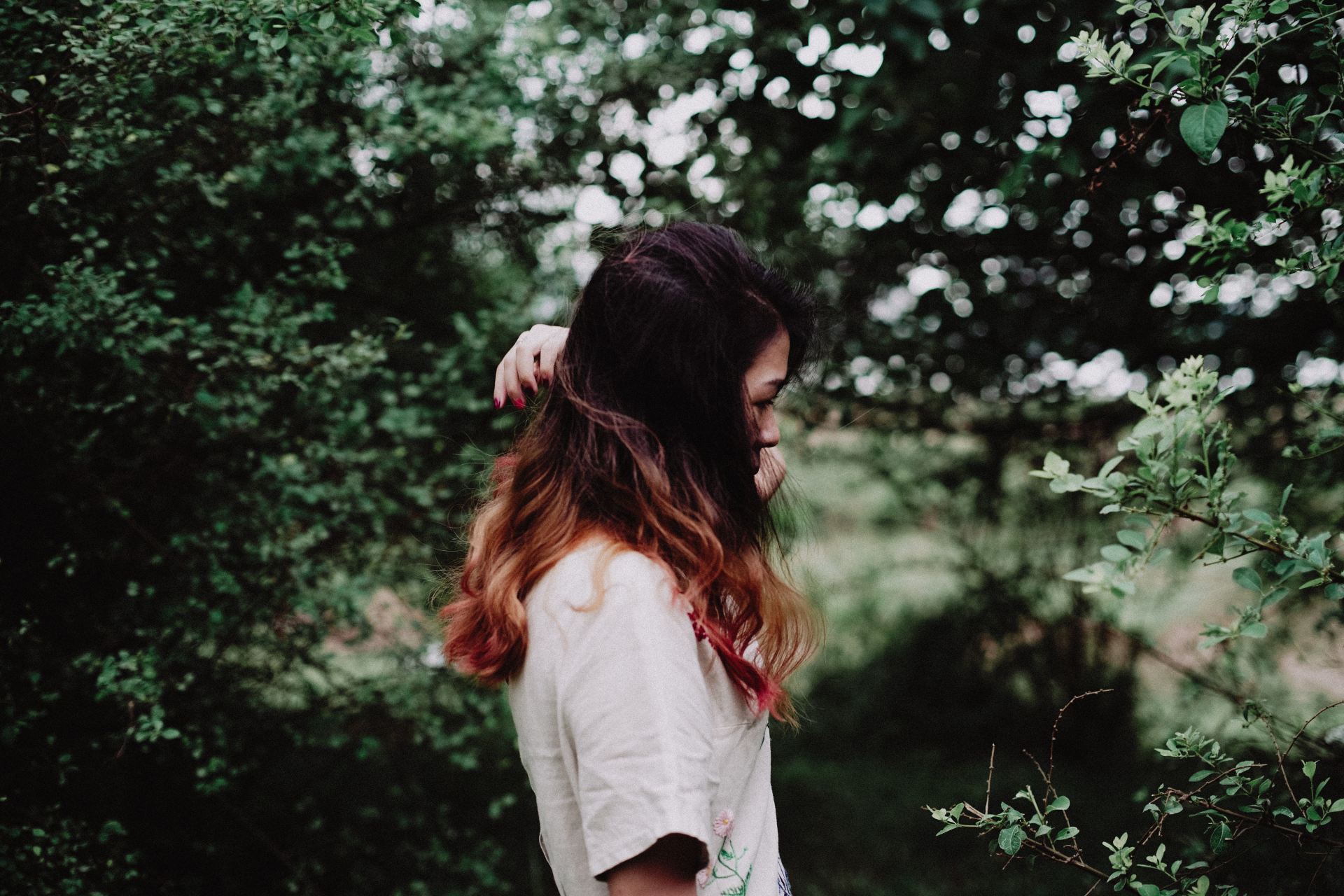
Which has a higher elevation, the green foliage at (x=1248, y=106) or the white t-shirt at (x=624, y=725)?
the green foliage at (x=1248, y=106)

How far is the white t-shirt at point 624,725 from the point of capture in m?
→ 1.02

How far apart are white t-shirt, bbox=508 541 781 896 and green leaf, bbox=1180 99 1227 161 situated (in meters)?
1.10

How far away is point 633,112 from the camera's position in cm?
333

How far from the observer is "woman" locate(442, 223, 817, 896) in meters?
1.03

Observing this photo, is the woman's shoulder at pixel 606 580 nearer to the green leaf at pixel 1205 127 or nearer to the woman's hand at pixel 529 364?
the woman's hand at pixel 529 364

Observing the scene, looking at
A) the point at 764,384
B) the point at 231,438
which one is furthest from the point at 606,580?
the point at 231,438

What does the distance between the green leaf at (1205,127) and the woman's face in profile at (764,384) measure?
0.73 m

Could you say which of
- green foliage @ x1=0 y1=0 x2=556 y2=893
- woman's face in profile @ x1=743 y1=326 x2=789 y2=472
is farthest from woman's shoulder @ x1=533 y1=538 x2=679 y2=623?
green foliage @ x1=0 y1=0 x2=556 y2=893

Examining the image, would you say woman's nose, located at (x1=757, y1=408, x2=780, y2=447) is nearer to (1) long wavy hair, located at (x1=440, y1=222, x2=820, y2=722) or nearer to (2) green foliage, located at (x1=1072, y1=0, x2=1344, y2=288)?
(1) long wavy hair, located at (x1=440, y1=222, x2=820, y2=722)

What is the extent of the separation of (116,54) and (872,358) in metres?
2.67

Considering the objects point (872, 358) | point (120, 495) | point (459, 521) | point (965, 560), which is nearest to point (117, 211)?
point (120, 495)

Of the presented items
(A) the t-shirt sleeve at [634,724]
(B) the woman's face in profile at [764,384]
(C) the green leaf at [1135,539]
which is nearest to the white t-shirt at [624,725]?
(A) the t-shirt sleeve at [634,724]

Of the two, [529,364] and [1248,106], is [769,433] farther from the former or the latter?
[1248,106]

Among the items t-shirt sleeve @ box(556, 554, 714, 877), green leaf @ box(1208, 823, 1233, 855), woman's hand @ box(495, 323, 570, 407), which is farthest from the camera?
woman's hand @ box(495, 323, 570, 407)
